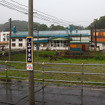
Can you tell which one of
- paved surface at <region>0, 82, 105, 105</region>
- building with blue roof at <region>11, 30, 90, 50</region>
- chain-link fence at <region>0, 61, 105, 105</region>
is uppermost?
building with blue roof at <region>11, 30, 90, 50</region>

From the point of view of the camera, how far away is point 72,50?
30.6m

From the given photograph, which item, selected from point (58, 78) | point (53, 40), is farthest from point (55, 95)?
point (53, 40)

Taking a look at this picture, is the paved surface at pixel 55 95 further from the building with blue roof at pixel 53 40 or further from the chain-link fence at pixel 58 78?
the building with blue roof at pixel 53 40

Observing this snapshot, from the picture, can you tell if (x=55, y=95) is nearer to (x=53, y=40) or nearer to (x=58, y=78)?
(x=58, y=78)

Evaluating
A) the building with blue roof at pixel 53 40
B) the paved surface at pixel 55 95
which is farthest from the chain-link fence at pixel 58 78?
the building with blue roof at pixel 53 40

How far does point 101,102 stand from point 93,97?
22.2 inches

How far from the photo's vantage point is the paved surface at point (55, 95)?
19.1 ft

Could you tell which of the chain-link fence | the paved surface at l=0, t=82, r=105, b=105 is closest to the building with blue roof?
the chain-link fence

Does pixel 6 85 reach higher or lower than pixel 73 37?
lower

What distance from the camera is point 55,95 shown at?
6.54 metres

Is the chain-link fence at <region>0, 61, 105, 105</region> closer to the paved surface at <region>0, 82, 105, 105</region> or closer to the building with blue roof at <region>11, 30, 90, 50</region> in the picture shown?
the paved surface at <region>0, 82, 105, 105</region>

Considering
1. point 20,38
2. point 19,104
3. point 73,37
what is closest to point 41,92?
point 19,104

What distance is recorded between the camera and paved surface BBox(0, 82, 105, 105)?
5.82 meters

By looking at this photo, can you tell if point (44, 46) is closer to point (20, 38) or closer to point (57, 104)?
point (20, 38)
